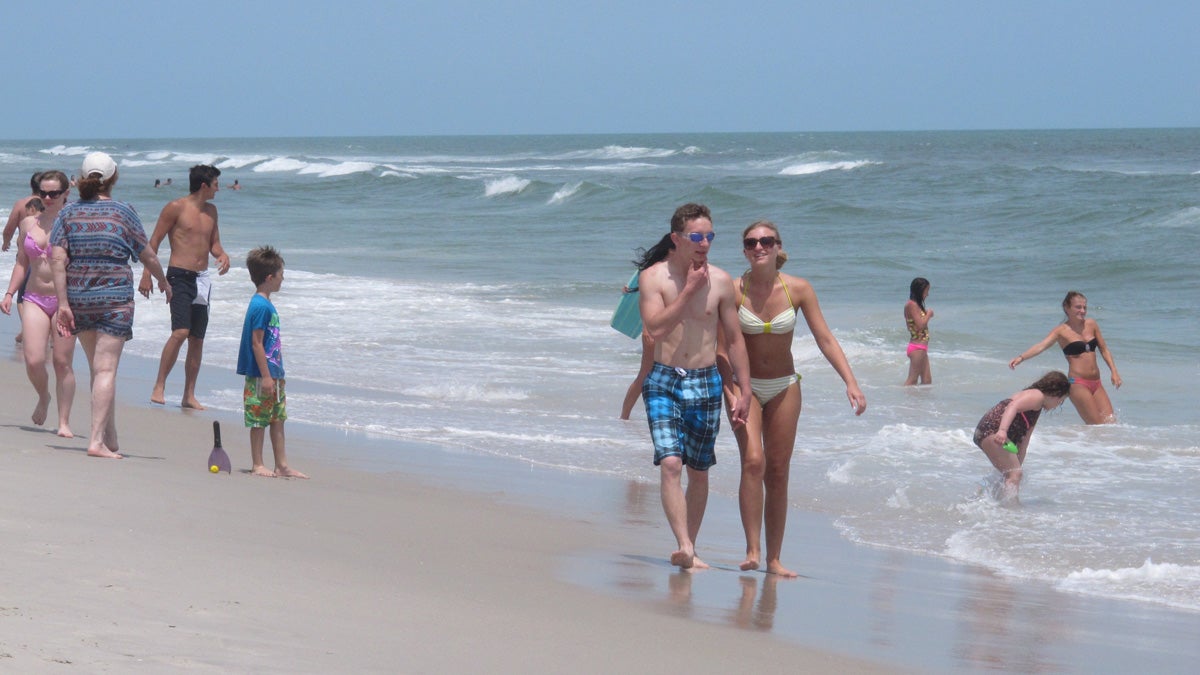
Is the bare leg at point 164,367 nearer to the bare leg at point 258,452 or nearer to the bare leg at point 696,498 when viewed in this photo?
the bare leg at point 258,452

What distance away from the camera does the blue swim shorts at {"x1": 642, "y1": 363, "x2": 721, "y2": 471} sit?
523 cm

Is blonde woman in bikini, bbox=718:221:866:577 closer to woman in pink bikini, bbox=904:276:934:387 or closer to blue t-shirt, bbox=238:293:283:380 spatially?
blue t-shirt, bbox=238:293:283:380

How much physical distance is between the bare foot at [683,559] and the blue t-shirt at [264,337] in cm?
217

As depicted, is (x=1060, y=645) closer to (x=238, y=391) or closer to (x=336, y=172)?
(x=238, y=391)

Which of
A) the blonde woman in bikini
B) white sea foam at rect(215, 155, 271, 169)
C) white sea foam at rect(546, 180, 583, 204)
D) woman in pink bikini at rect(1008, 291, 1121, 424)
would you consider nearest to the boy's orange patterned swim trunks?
the blonde woman in bikini

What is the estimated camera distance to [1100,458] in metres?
8.66

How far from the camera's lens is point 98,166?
619 centimetres

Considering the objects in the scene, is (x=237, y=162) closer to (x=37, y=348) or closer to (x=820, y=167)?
(x=820, y=167)

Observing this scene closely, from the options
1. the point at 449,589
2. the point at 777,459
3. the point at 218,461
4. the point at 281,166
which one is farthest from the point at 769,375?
the point at 281,166

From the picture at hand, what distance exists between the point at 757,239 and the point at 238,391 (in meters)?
5.58

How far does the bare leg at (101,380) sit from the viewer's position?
20.4 ft

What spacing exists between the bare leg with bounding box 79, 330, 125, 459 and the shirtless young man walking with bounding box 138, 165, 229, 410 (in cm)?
196

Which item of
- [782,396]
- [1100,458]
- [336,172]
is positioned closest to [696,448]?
[782,396]

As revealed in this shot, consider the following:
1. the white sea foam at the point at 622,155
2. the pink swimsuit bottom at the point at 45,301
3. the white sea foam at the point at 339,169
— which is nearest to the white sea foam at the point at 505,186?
the white sea foam at the point at 339,169
